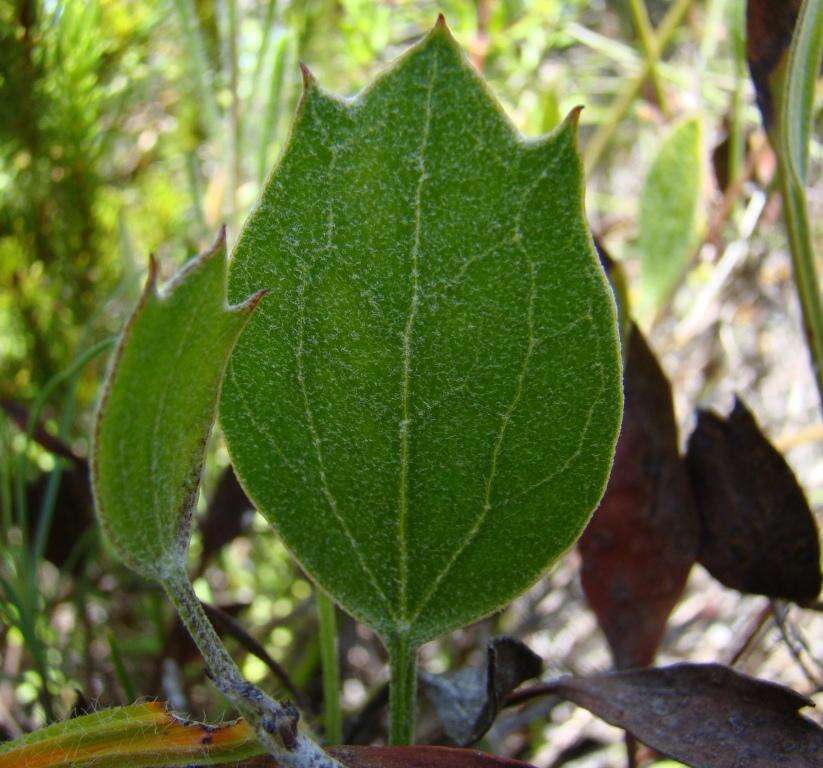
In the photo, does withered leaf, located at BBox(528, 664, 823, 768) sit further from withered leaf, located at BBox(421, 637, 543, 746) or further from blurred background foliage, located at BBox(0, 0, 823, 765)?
blurred background foliage, located at BBox(0, 0, 823, 765)

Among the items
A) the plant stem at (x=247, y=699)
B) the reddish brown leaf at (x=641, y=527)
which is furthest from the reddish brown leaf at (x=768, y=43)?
the plant stem at (x=247, y=699)

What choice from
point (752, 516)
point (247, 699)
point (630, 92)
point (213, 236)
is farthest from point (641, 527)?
point (630, 92)

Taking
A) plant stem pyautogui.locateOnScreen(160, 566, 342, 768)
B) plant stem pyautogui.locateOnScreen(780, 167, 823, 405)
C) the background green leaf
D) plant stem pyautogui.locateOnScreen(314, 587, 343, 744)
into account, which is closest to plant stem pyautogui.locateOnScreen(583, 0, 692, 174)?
the background green leaf

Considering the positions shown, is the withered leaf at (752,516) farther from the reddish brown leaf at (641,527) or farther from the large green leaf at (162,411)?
the large green leaf at (162,411)

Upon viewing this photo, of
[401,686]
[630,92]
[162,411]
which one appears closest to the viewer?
[162,411]

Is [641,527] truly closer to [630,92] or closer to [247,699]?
[247,699]

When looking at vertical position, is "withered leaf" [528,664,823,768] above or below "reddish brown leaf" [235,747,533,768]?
below

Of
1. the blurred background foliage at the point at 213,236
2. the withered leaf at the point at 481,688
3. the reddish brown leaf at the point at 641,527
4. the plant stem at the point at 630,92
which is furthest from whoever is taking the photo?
the plant stem at the point at 630,92
